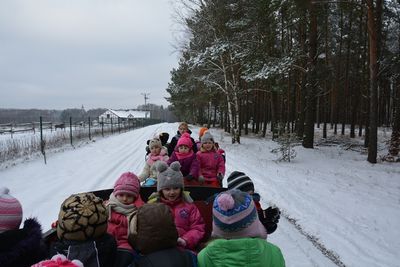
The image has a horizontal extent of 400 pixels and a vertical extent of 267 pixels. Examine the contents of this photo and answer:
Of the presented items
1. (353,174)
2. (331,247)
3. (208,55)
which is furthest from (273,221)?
(208,55)

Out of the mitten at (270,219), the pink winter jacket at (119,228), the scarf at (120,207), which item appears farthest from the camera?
the mitten at (270,219)

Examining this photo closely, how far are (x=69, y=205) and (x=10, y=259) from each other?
1.55 feet

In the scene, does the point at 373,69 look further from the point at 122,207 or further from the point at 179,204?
the point at 122,207

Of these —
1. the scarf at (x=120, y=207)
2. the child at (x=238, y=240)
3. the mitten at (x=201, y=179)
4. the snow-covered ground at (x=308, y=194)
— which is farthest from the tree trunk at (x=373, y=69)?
the child at (x=238, y=240)

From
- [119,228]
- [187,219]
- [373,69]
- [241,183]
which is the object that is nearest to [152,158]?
[241,183]

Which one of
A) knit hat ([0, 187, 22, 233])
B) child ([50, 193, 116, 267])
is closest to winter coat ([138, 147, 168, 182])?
knit hat ([0, 187, 22, 233])

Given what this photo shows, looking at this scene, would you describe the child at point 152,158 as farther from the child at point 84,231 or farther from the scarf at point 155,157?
the child at point 84,231

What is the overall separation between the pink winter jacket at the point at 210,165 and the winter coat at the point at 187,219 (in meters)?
2.83

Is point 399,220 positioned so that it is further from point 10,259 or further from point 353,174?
point 10,259

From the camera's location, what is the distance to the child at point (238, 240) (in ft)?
7.91

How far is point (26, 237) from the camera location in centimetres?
243

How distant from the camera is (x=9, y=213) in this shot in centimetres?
260

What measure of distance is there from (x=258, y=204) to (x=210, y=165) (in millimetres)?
2545

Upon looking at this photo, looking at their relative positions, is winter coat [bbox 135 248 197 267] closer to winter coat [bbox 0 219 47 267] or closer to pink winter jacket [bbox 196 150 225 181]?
winter coat [bbox 0 219 47 267]
